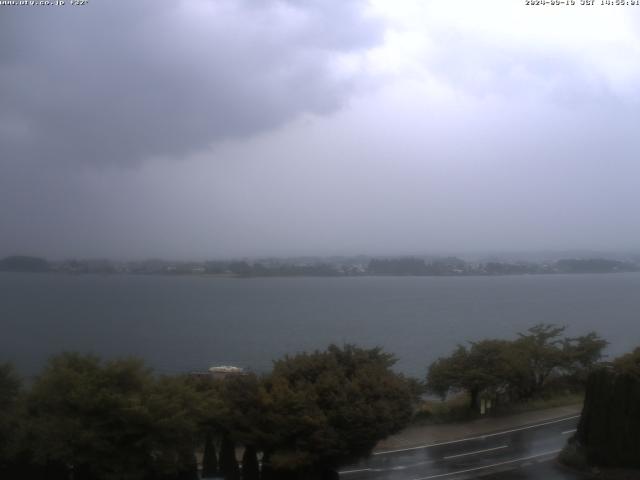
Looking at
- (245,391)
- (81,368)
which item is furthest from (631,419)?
(81,368)

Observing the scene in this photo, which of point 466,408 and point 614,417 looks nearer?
point 614,417

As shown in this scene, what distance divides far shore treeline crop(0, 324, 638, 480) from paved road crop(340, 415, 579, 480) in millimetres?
2947

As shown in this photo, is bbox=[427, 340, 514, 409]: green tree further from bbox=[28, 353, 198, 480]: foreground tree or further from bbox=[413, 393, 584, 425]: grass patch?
bbox=[28, 353, 198, 480]: foreground tree

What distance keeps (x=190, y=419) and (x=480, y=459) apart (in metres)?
8.65

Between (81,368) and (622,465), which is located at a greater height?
(81,368)

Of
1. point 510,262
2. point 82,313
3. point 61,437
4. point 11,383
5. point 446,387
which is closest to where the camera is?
point 61,437

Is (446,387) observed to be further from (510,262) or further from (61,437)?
(510,262)

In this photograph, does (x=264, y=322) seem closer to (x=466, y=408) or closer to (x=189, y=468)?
(x=466, y=408)

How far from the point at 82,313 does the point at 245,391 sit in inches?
Answer: 2726

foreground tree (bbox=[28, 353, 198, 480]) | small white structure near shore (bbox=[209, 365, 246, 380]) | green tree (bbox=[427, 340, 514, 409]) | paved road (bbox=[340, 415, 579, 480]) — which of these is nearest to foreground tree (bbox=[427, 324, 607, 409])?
green tree (bbox=[427, 340, 514, 409])

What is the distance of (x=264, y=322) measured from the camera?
75938mm

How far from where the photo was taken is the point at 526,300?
107 meters

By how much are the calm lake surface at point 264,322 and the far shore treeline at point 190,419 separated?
28.0 m

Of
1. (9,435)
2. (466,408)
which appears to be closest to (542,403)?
(466,408)
